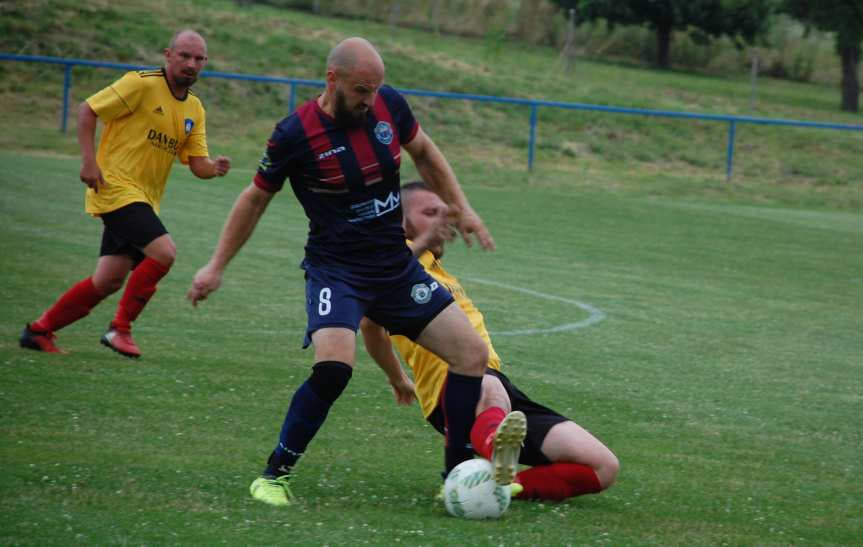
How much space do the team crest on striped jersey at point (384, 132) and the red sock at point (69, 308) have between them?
3333mm

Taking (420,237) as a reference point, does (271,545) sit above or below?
below

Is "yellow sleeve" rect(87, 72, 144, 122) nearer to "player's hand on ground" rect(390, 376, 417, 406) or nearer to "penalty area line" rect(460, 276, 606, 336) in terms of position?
"player's hand on ground" rect(390, 376, 417, 406)

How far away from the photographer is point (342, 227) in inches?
208

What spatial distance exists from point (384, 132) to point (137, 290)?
10.9 ft

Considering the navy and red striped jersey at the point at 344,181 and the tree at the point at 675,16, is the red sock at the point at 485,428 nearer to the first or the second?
the navy and red striped jersey at the point at 344,181

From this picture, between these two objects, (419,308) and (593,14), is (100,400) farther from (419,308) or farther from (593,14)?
(593,14)

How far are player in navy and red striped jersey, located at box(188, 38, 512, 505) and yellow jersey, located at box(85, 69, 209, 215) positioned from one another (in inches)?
113

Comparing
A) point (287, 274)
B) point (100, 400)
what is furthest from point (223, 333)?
point (287, 274)

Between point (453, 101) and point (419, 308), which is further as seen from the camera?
point (453, 101)

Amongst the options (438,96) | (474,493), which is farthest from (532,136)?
(474,493)

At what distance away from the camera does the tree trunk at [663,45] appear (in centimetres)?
5175

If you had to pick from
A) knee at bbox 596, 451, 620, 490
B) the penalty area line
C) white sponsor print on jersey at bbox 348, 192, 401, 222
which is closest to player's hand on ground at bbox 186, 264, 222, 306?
white sponsor print on jersey at bbox 348, 192, 401, 222

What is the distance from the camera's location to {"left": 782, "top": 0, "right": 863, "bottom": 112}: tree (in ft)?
143

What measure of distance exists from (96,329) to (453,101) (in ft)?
75.9
